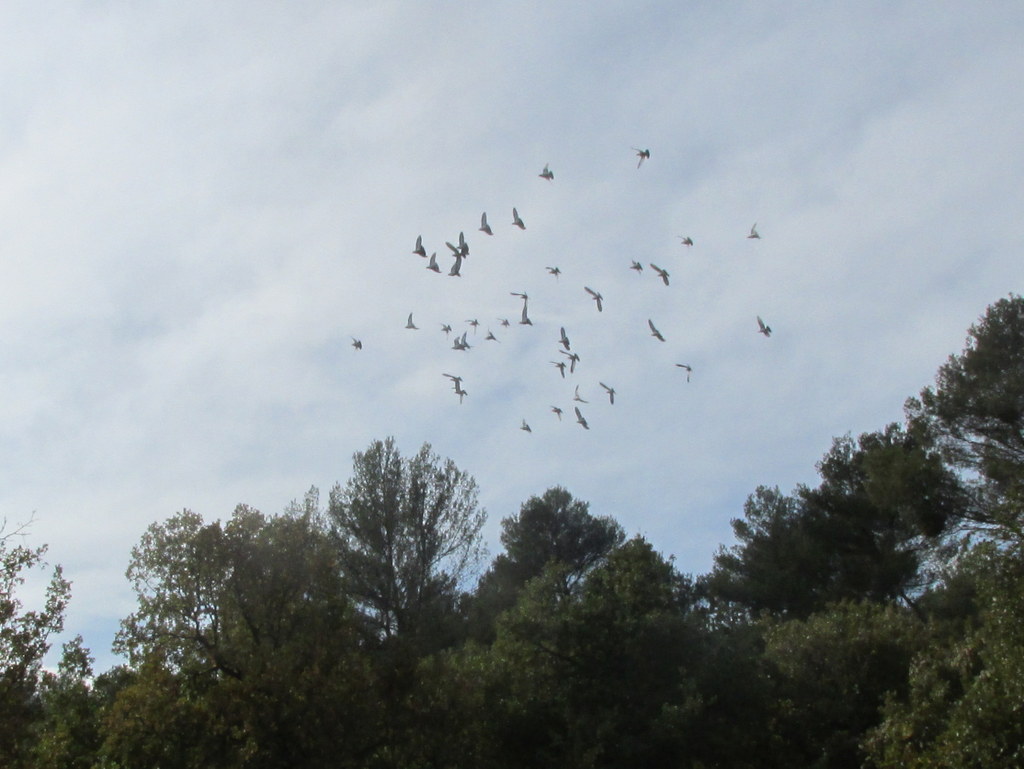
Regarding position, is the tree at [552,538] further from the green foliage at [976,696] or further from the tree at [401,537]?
the green foliage at [976,696]

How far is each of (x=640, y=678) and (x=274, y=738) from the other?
9.07 m

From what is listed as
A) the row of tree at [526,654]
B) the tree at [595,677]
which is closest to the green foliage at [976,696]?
the row of tree at [526,654]

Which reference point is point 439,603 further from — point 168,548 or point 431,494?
point 168,548

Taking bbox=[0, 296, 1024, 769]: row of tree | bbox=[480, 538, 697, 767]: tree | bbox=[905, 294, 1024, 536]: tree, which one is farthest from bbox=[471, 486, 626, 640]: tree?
bbox=[480, 538, 697, 767]: tree

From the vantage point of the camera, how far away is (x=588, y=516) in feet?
168

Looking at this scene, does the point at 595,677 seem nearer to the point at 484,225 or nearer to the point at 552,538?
the point at 484,225

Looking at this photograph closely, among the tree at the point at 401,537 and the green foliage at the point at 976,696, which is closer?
the green foliage at the point at 976,696

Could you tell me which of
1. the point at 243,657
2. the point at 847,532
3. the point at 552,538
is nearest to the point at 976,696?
the point at 243,657

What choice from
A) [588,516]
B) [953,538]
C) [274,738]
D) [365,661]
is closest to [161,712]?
[274,738]

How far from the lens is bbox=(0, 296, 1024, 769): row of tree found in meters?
16.5

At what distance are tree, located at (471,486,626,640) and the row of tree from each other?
1390 cm

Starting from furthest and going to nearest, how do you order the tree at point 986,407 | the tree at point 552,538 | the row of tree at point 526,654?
the tree at point 552,538
the tree at point 986,407
the row of tree at point 526,654

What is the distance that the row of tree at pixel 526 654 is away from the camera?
54.2 ft

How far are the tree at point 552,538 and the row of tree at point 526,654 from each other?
13900 mm
